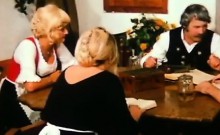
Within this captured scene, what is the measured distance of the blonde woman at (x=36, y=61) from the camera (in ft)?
7.89

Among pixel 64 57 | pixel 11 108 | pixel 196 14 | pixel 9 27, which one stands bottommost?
pixel 11 108

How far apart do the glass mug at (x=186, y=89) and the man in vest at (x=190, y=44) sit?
2.00ft

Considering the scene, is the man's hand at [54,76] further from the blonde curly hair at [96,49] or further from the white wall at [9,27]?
the white wall at [9,27]

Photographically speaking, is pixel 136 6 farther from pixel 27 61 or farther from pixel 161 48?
pixel 27 61

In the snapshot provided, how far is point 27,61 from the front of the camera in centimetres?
244

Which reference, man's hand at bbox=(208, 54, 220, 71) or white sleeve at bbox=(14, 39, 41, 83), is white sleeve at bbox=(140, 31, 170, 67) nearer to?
man's hand at bbox=(208, 54, 220, 71)

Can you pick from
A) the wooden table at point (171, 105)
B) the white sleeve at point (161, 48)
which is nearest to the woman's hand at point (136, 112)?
the wooden table at point (171, 105)

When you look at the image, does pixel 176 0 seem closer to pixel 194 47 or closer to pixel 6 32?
pixel 194 47

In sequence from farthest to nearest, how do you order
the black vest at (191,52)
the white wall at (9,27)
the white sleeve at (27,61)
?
the white wall at (9,27) → the black vest at (191,52) → the white sleeve at (27,61)

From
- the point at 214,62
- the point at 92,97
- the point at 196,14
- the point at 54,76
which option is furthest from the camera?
the point at 196,14

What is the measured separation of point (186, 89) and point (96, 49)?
0.55 m

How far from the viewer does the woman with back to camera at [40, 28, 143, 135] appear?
1.79 m

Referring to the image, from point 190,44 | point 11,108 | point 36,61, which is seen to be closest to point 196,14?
point 190,44

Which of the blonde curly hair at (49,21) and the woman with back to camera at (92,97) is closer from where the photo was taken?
the woman with back to camera at (92,97)
